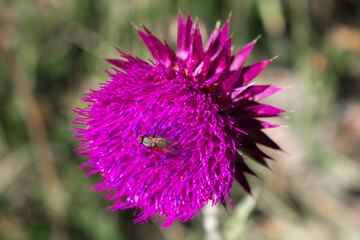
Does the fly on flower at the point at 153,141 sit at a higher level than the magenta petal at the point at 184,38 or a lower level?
lower

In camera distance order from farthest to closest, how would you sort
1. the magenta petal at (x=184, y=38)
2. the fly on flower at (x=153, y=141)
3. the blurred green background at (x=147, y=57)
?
the blurred green background at (x=147, y=57) → the magenta petal at (x=184, y=38) → the fly on flower at (x=153, y=141)

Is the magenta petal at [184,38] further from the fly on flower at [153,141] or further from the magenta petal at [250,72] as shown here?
the fly on flower at [153,141]

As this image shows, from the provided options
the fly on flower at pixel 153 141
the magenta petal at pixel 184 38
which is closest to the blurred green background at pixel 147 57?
the magenta petal at pixel 184 38

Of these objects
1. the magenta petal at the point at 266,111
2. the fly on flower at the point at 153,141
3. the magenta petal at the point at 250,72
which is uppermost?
the magenta petal at the point at 250,72

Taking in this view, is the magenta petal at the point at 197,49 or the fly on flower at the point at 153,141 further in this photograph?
the magenta petal at the point at 197,49

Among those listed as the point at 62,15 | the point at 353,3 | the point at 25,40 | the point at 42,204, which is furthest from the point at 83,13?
the point at 353,3

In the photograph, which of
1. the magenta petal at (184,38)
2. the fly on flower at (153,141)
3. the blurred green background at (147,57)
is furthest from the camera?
the blurred green background at (147,57)
